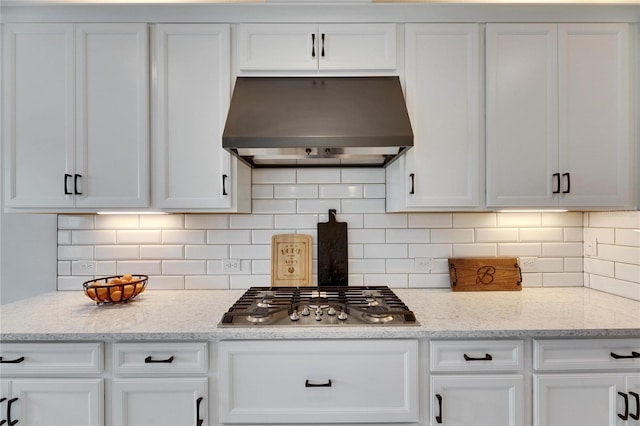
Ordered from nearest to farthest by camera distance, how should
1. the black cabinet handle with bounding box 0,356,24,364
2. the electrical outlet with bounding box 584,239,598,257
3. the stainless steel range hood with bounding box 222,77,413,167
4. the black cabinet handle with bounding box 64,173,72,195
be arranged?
the black cabinet handle with bounding box 0,356,24,364, the stainless steel range hood with bounding box 222,77,413,167, the black cabinet handle with bounding box 64,173,72,195, the electrical outlet with bounding box 584,239,598,257

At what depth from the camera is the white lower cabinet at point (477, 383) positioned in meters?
1.42

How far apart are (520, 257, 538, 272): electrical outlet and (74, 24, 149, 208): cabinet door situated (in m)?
2.23

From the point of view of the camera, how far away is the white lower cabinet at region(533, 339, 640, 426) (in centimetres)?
142

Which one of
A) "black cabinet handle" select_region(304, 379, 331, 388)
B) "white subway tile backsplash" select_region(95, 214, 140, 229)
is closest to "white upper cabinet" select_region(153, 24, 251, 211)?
"white subway tile backsplash" select_region(95, 214, 140, 229)

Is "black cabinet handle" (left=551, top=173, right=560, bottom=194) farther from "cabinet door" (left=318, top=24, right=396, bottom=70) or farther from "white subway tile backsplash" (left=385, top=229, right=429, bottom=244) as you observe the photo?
"cabinet door" (left=318, top=24, right=396, bottom=70)

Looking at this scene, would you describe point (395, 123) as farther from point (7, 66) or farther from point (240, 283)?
point (7, 66)

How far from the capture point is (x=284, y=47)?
1791mm

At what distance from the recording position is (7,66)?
5.75 ft

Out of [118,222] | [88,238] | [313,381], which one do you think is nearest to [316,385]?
[313,381]

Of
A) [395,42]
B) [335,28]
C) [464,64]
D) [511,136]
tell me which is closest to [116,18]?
[335,28]

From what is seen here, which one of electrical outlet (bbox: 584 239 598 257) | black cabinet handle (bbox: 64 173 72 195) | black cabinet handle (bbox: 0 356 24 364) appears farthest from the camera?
electrical outlet (bbox: 584 239 598 257)

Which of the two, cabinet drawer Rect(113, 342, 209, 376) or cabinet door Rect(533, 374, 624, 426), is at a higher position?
cabinet drawer Rect(113, 342, 209, 376)

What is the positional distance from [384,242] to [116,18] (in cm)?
191

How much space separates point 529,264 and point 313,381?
1.56 m
